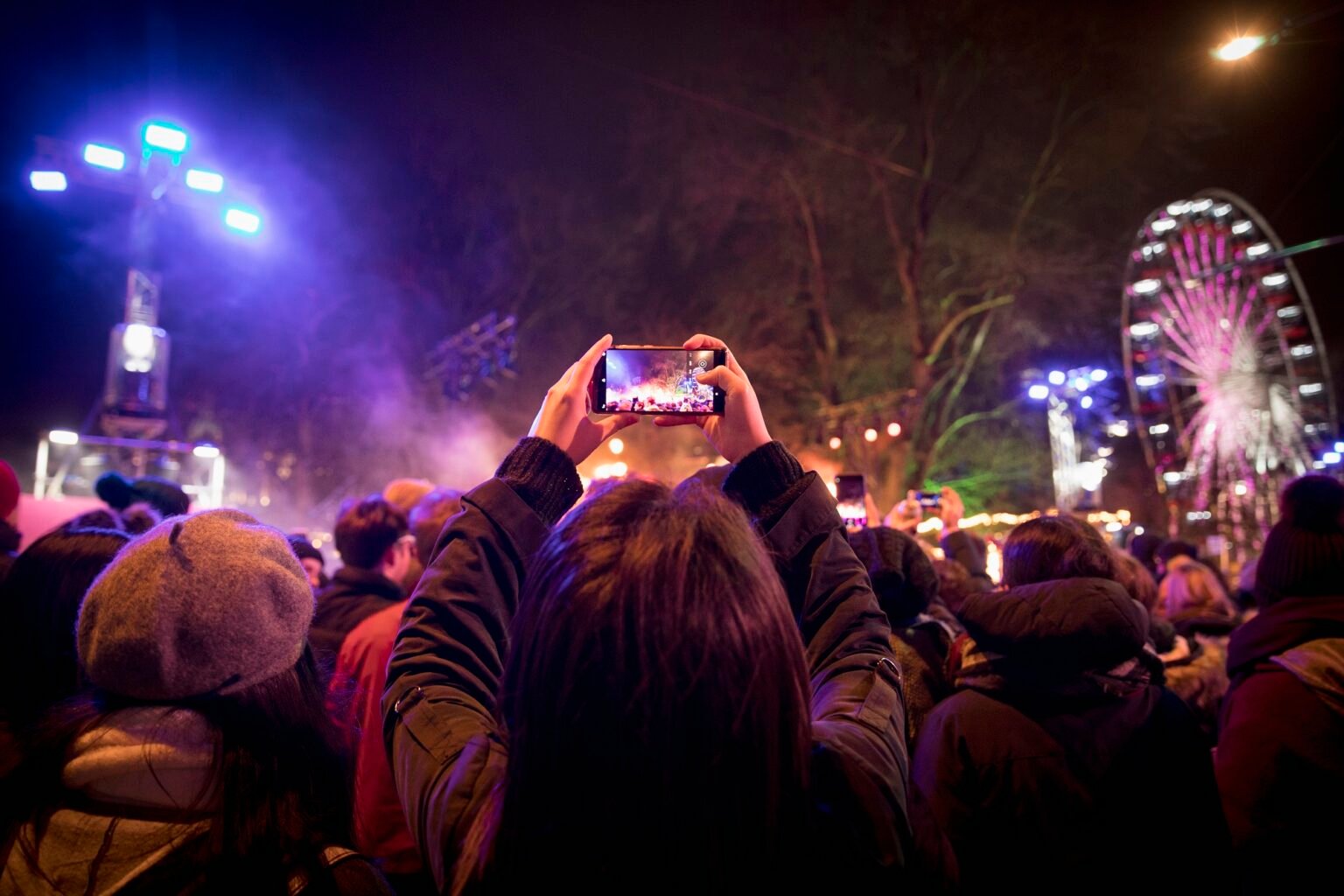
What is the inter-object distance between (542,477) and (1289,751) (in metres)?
2.77

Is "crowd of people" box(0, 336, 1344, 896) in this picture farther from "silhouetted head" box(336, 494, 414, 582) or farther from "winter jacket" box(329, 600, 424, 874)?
"silhouetted head" box(336, 494, 414, 582)

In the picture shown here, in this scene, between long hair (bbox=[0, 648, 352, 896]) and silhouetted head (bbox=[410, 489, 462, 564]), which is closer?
long hair (bbox=[0, 648, 352, 896])

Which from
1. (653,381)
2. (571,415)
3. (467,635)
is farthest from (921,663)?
(467,635)

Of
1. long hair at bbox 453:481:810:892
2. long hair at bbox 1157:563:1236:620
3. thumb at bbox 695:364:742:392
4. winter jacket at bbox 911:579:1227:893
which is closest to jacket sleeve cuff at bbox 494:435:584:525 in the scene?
thumb at bbox 695:364:742:392

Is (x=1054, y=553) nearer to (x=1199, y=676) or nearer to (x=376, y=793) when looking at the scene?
(x=1199, y=676)

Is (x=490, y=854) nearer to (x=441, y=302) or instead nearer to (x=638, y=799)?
(x=638, y=799)

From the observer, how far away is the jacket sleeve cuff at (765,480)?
149 centimetres

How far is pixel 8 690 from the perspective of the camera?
2.03 meters

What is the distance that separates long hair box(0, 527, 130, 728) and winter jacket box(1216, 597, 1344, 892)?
3.63m

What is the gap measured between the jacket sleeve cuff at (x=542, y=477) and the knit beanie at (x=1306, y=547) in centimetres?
296

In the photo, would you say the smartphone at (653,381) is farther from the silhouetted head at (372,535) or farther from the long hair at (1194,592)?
the long hair at (1194,592)

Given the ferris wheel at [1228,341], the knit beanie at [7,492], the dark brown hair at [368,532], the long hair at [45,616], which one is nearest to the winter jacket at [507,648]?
the long hair at [45,616]

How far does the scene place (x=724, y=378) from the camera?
5.37 ft

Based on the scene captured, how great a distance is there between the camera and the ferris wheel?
59.4 ft
